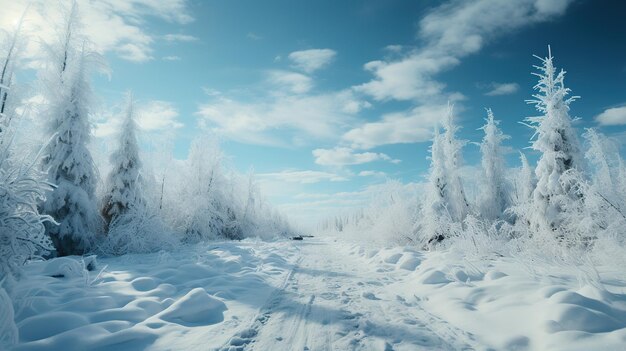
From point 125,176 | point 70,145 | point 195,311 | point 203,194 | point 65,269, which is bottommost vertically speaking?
point 195,311

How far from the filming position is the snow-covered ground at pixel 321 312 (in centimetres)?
359

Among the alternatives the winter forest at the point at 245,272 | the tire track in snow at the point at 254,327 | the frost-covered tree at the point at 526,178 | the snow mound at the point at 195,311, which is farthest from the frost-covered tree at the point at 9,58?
the frost-covered tree at the point at 526,178

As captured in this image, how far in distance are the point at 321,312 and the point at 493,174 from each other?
28.6m

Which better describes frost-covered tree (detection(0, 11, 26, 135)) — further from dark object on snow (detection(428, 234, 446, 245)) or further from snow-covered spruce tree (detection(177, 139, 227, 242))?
dark object on snow (detection(428, 234, 446, 245))

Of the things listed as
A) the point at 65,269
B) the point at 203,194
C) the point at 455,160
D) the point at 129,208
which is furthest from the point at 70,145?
the point at 455,160

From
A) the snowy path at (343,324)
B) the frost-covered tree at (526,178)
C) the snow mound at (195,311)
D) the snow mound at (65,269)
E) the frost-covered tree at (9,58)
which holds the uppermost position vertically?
the frost-covered tree at (9,58)

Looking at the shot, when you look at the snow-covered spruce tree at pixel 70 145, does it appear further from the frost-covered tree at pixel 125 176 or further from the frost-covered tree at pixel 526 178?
the frost-covered tree at pixel 526 178

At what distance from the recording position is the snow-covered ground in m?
3.59

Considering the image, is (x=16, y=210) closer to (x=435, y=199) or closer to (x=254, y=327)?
(x=254, y=327)

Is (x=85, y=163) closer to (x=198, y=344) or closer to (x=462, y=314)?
(x=198, y=344)

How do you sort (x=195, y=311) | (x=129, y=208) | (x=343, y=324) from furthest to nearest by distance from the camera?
(x=129, y=208)
(x=195, y=311)
(x=343, y=324)

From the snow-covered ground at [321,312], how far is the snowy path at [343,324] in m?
0.02

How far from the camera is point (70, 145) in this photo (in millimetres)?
11477

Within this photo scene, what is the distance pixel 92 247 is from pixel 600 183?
16.8m
